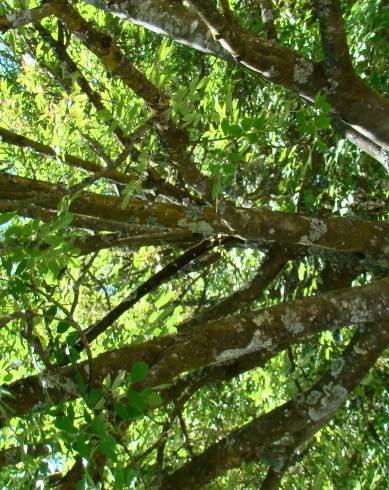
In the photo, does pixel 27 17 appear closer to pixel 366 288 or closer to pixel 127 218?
pixel 127 218

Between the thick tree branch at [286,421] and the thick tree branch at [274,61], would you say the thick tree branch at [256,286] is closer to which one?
the thick tree branch at [286,421]

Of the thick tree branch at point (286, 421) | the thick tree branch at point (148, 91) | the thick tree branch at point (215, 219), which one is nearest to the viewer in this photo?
the thick tree branch at point (148, 91)

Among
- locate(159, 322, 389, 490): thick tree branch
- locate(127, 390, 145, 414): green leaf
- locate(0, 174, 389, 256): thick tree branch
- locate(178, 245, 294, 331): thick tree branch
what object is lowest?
locate(127, 390, 145, 414): green leaf

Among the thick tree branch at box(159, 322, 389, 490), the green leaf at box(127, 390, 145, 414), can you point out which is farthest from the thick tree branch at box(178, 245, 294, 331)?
the green leaf at box(127, 390, 145, 414)

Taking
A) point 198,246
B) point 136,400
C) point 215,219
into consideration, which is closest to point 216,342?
point 215,219

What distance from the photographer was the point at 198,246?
10.5ft

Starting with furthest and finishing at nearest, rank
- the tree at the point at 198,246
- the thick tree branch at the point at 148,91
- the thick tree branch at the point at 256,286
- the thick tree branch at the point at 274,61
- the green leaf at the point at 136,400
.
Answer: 1. the thick tree branch at the point at 256,286
2. the thick tree branch at the point at 274,61
3. the thick tree branch at the point at 148,91
4. the tree at the point at 198,246
5. the green leaf at the point at 136,400

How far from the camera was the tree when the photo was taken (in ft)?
5.43

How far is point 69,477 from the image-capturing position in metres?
2.17

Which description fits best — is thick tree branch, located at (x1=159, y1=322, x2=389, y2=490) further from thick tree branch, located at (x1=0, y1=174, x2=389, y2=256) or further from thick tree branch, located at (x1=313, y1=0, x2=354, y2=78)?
thick tree branch, located at (x1=313, y1=0, x2=354, y2=78)

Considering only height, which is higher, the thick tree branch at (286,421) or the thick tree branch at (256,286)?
the thick tree branch at (256,286)

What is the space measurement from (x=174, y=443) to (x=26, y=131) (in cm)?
163

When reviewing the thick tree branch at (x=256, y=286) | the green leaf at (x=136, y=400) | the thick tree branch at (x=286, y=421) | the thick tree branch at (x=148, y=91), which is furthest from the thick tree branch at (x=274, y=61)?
the green leaf at (x=136, y=400)

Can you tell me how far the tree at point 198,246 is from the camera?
1656 mm
